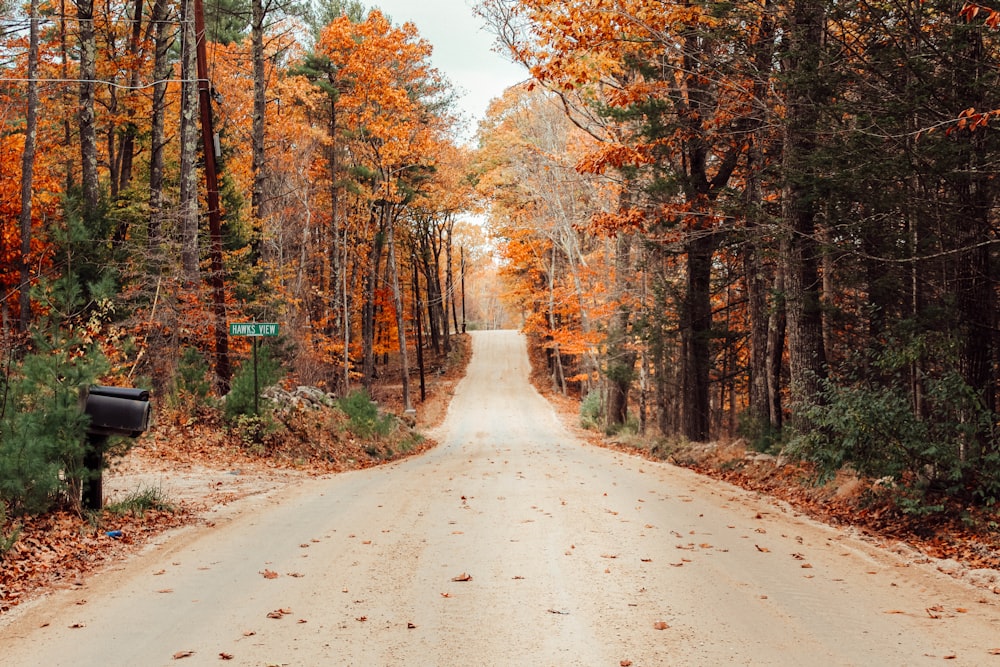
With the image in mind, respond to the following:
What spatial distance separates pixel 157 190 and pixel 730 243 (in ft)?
47.2

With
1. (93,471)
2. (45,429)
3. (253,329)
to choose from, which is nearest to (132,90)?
(253,329)

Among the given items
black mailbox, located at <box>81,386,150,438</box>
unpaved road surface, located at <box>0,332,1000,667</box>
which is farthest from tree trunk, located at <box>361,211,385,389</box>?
black mailbox, located at <box>81,386,150,438</box>

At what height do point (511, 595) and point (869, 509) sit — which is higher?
point (511, 595)

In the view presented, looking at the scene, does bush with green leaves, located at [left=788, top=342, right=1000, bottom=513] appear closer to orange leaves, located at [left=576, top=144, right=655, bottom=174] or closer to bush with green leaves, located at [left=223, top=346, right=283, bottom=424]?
orange leaves, located at [left=576, top=144, right=655, bottom=174]

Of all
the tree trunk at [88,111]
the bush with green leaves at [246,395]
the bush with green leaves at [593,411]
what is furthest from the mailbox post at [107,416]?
the bush with green leaves at [593,411]

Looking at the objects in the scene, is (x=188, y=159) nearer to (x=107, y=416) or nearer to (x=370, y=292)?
(x=107, y=416)

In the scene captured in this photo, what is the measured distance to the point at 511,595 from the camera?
5.85 m

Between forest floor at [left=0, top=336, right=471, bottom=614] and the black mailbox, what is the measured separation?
3.18ft

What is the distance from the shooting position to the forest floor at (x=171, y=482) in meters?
6.94

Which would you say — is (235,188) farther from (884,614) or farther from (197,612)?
(884,614)

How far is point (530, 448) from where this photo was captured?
23547 millimetres

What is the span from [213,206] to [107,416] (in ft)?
33.0

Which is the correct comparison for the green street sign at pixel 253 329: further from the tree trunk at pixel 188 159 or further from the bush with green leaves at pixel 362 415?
the bush with green leaves at pixel 362 415

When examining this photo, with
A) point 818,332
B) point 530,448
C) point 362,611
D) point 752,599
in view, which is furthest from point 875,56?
point 530,448
